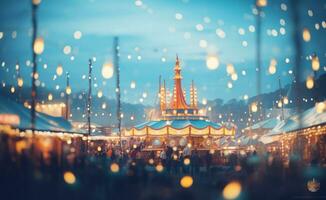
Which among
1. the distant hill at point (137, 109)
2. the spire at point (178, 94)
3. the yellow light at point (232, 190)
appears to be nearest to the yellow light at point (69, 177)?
the yellow light at point (232, 190)

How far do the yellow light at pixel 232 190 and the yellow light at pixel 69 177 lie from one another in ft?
14.6

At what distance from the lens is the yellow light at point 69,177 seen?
550 inches

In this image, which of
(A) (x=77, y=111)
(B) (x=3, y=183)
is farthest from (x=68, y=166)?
(A) (x=77, y=111)

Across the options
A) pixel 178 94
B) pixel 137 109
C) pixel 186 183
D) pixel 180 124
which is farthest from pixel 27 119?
pixel 137 109

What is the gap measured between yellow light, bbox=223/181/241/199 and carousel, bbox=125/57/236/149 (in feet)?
57.9

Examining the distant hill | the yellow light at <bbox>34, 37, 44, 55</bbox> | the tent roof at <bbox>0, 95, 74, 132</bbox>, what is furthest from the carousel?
the distant hill

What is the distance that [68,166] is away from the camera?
53.0ft

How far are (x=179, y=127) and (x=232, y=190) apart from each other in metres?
19.5

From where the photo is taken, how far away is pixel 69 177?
14.5 meters

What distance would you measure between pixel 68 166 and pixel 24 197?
373cm

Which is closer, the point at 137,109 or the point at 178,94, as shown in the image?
the point at 178,94

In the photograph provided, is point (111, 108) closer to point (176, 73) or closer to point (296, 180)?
point (176, 73)

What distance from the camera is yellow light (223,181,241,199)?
13767 mm

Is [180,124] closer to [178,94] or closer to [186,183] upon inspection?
[178,94]
